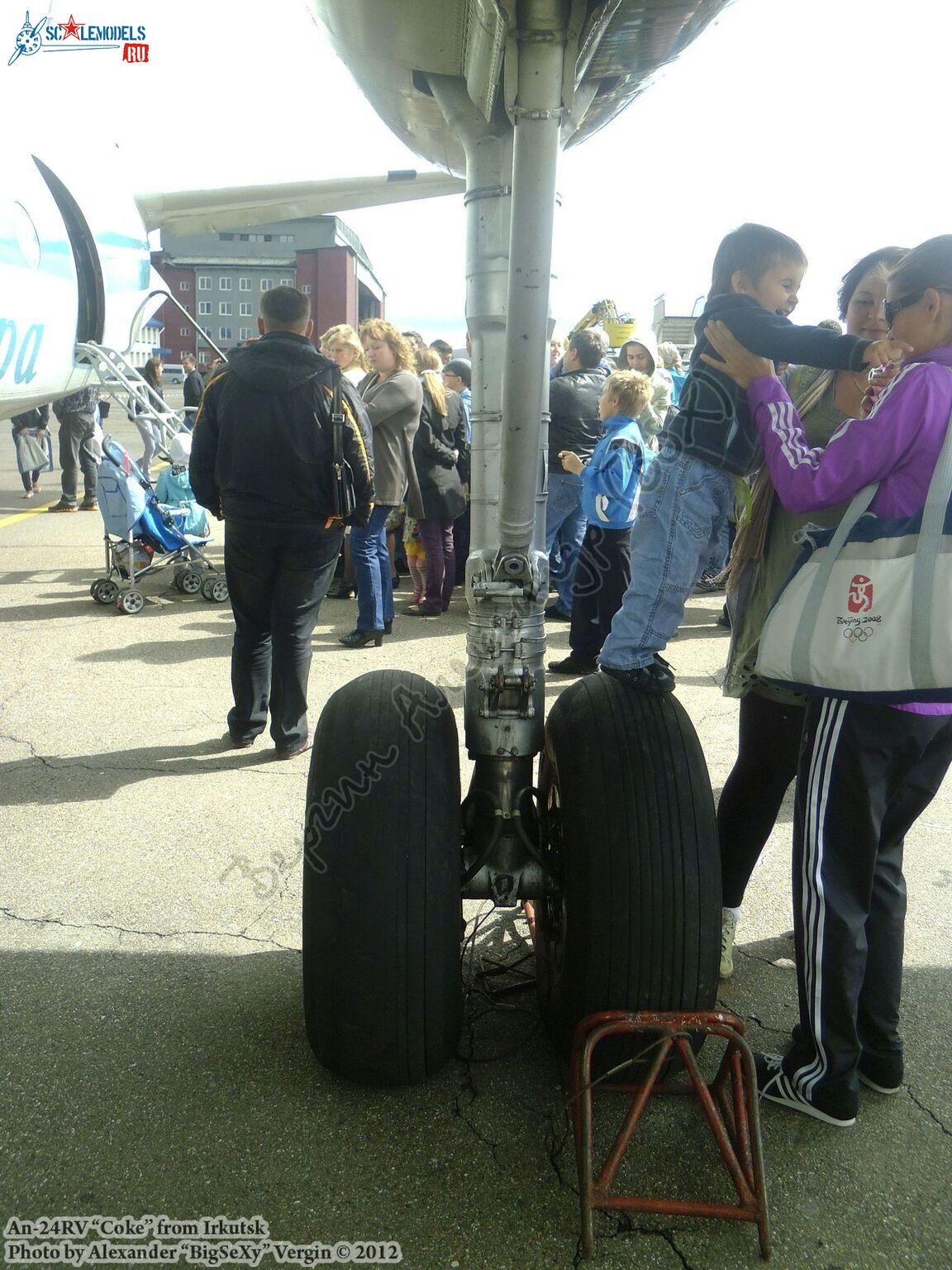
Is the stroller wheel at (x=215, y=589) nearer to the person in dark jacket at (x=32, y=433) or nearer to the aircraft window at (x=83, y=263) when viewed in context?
the aircraft window at (x=83, y=263)

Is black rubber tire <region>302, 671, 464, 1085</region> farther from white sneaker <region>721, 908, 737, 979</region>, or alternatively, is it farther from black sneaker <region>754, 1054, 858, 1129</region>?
white sneaker <region>721, 908, 737, 979</region>

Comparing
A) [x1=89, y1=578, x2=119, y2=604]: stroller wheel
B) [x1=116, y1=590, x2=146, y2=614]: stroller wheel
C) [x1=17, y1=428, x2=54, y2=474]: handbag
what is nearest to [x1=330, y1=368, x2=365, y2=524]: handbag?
[x1=116, y1=590, x2=146, y2=614]: stroller wheel

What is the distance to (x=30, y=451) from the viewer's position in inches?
442

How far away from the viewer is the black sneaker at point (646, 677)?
2.02 metres

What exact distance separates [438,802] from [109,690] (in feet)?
11.7

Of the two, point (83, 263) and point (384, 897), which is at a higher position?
point (83, 263)

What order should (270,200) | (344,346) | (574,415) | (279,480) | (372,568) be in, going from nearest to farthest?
(279,480) < (372,568) < (344,346) < (574,415) < (270,200)

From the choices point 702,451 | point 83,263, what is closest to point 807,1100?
point 702,451

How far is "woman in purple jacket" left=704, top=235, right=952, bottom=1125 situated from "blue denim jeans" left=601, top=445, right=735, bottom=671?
14cm

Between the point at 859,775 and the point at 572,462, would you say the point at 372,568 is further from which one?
the point at 859,775

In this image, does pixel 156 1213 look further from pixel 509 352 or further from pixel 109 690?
pixel 109 690

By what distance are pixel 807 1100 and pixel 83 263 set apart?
646cm

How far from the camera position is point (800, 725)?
228 cm

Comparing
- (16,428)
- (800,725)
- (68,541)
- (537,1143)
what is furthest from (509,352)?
(16,428)
